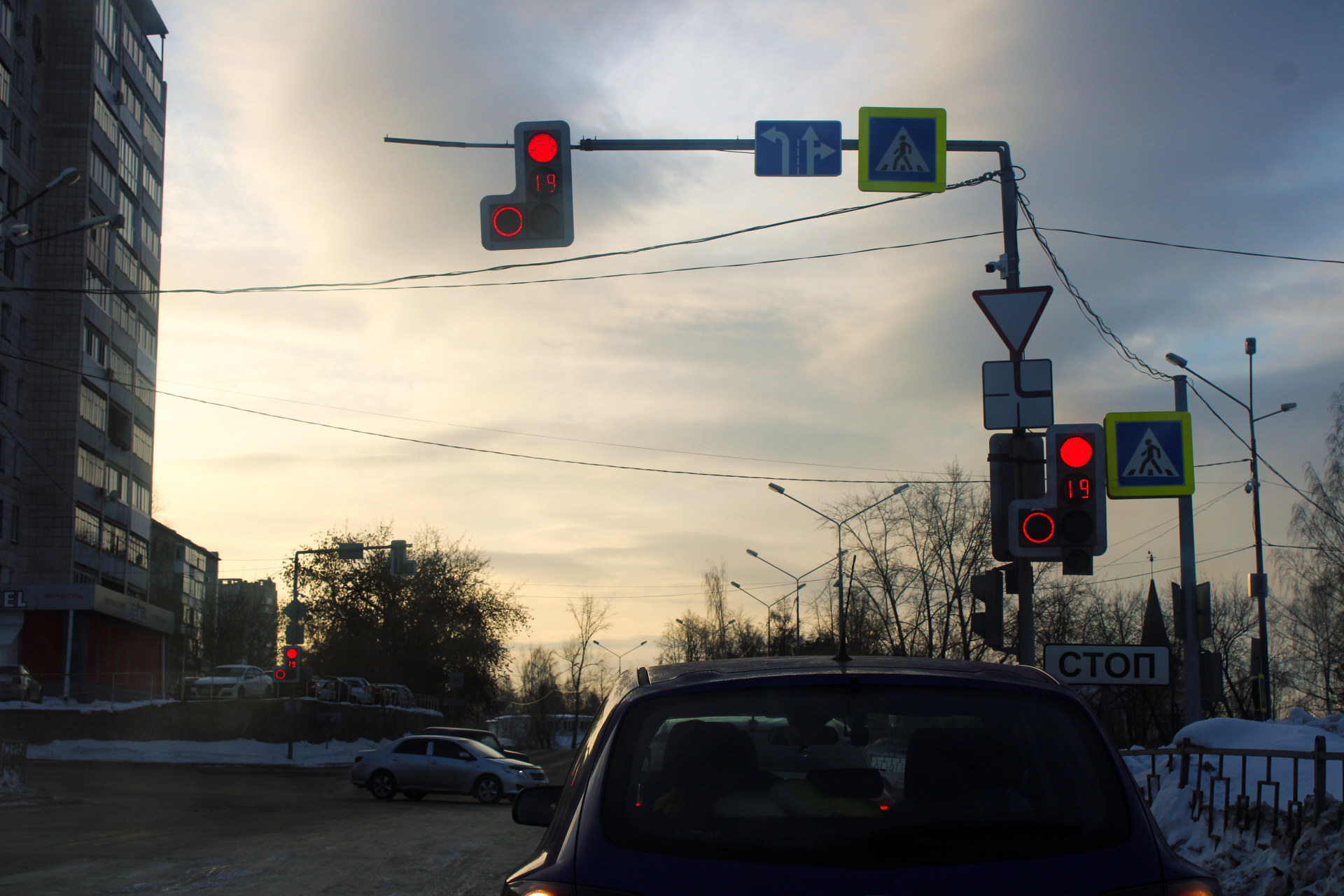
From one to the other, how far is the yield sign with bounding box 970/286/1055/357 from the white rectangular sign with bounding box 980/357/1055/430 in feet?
0.63

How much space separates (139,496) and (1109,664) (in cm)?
6077

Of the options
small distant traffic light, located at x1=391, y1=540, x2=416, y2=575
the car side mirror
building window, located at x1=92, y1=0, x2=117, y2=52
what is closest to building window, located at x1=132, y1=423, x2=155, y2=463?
building window, located at x1=92, y1=0, x2=117, y2=52

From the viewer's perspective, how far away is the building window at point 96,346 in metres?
54.2

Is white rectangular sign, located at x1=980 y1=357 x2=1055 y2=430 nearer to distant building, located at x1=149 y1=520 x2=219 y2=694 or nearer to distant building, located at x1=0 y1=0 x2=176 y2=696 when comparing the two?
distant building, located at x1=0 y1=0 x2=176 y2=696

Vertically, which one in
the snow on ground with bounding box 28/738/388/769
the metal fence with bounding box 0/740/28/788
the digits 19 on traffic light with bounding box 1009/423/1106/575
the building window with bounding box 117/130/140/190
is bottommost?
the snow on ground with bounding box 28/738/388/769

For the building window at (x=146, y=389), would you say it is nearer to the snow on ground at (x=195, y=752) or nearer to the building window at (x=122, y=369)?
the building window at (x=122, y=369)

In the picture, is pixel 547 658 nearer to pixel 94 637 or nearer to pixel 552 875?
pixel 94 637

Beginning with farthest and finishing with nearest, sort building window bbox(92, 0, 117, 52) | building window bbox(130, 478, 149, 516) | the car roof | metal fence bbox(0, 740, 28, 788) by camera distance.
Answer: building window bbox(130, 478, 149, 516) < building window bbox(92, 0, 117, 52) < metal fence bbox(0, 740, 28, 788) < the car roof

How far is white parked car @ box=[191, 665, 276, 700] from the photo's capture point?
1859 inches

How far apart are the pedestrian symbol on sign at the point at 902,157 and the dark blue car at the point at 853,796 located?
7.83 meters

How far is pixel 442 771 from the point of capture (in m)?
25.4

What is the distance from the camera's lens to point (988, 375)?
10.6 metres

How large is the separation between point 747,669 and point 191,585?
5407 inches

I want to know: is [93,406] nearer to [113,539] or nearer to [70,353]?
[70,353]
